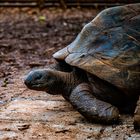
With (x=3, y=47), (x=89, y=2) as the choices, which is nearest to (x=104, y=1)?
(x=89, y=2)

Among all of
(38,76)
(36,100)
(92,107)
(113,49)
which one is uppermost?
(113,49)

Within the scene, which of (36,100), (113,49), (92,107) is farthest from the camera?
(36,100)

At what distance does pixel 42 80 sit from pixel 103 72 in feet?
1.77

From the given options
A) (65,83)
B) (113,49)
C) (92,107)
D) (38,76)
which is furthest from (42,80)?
(113,49)

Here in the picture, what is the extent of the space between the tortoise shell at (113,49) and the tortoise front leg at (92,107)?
180 mm

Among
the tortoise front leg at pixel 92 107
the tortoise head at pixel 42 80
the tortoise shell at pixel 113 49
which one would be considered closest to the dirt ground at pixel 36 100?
the tortoise front leg at pixel 92 107

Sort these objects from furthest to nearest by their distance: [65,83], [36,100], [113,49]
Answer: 1. [36,100]
2. [65,83]
3. [113,49]

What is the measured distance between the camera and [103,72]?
12.8 ft

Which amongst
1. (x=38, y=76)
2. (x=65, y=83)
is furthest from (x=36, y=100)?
(x=38, y=76)

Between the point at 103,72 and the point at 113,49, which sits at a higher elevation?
the point at 113,49

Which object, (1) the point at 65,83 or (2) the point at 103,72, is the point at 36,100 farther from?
(2) the point at 103,72

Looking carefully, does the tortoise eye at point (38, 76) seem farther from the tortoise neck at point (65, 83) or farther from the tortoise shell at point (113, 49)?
the tortoise shell at point (113, 49)

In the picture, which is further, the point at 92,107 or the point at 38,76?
the point at 38,76

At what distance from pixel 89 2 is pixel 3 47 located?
169 inches
